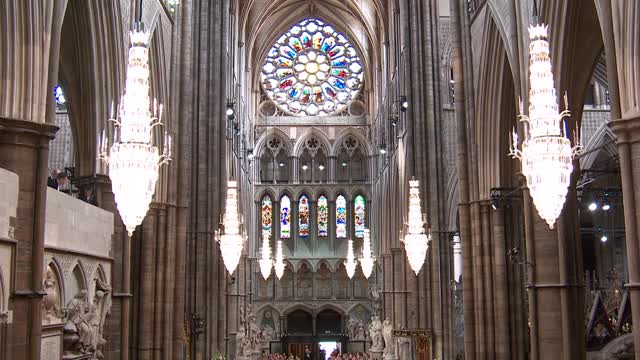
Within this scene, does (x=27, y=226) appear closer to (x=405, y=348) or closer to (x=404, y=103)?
(x=405, y=348)

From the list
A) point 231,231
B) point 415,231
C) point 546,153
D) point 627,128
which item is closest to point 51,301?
point 546,153

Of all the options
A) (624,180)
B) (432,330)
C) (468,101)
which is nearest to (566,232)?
(624,180)

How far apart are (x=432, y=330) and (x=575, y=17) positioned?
1883 cm

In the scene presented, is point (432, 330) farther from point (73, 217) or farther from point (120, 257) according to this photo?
point (73, 217)

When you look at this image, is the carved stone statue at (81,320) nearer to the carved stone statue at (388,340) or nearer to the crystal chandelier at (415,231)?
the crystal chandelier at (415,231)

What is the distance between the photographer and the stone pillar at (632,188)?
13031 mm

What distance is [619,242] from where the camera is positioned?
41844 mm

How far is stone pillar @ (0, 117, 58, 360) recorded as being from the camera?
42.0 ft

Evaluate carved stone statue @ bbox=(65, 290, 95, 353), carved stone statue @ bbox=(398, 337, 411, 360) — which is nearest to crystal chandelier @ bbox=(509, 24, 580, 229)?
carved stone statue @ bbox=(65, 290, 95, 353)

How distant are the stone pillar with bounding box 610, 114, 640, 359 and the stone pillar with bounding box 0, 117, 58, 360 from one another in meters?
9.95

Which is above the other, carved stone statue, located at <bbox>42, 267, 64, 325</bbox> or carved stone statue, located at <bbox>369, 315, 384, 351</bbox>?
carved stone statue, located at <bbox>42, 267, 64, 325</bbox>

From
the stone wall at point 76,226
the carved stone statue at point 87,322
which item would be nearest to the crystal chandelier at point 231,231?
the stone wall at point 76,226

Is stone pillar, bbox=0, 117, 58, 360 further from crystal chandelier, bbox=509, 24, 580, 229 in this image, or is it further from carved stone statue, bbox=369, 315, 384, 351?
carved stone statue, bbox=369, 315, 384, 351

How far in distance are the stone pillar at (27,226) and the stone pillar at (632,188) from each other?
9.95 m
